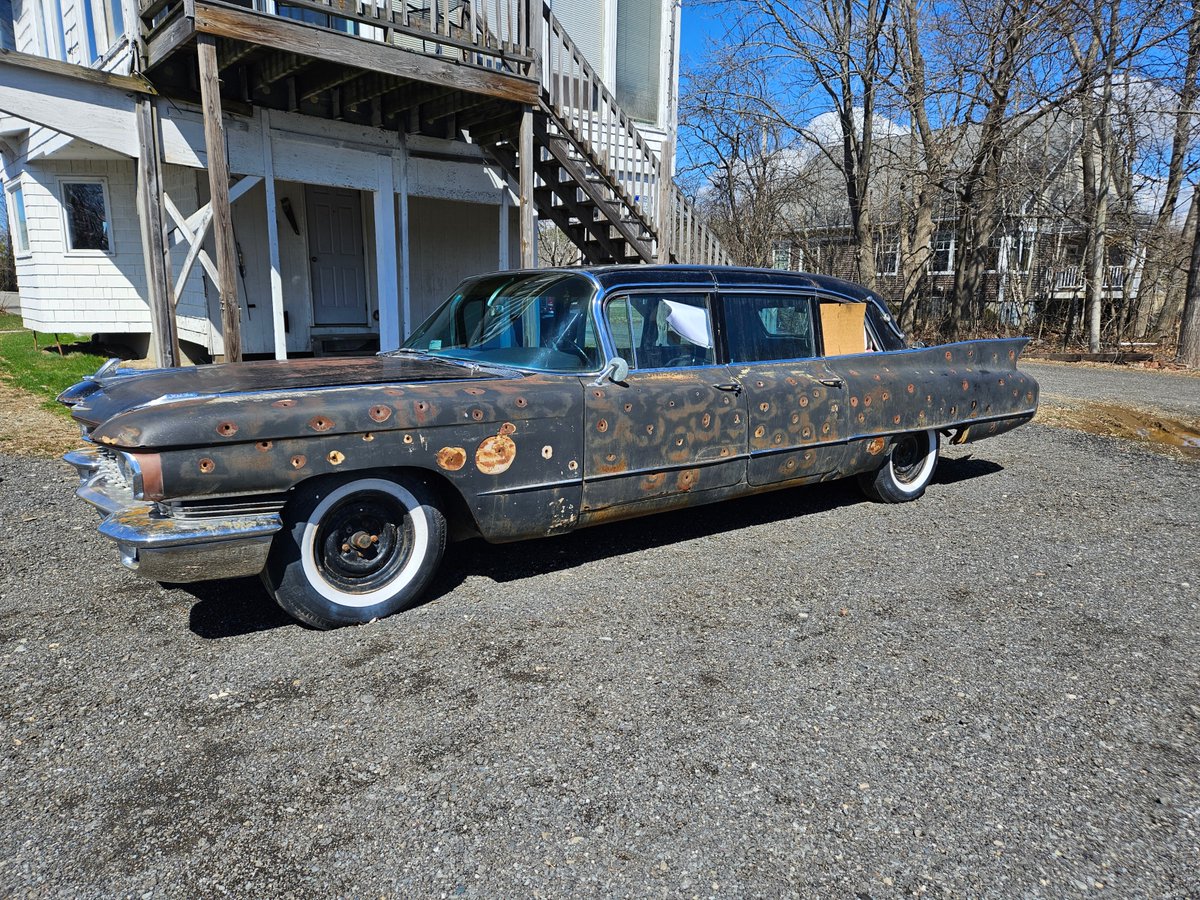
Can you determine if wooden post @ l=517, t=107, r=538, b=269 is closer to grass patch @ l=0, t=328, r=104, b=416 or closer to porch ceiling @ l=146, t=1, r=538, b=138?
porch ceiling @ l=146, t=1, r=538, b=138

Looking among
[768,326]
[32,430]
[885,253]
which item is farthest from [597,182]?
[885,253]

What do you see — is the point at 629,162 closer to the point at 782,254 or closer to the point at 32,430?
the point at 32,430

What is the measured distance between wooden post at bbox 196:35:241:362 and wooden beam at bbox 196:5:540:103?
8.3 inches

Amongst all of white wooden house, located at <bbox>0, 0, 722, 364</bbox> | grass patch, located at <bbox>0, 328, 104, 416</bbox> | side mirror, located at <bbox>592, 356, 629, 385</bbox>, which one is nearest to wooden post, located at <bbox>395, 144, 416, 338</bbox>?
white wooden house, located at <bbox>0, 0, 722, 364</bbox>

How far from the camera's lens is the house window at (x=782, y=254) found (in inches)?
1046

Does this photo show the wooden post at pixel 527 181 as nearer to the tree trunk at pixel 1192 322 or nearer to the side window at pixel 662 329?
the side window at pixel 662 329

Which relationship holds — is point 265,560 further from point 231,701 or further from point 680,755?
point 680,755

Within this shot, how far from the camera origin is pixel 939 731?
8.70 feet

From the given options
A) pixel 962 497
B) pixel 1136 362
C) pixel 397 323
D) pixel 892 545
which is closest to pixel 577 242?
pixel 397 323

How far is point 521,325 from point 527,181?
488 cm

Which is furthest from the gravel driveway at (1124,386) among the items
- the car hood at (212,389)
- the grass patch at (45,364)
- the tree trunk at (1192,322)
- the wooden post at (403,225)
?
the grass patch at (45,364)

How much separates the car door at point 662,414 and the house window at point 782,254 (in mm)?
23583

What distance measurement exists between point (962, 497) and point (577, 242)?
630 cm

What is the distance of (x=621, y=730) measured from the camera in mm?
2631
